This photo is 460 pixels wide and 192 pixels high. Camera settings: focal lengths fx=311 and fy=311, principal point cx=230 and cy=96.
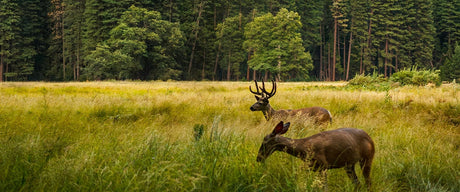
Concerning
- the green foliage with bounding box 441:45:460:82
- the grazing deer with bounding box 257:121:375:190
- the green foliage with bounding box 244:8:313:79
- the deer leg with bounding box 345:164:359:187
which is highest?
the green foliage with bounding box 244:8:313:79

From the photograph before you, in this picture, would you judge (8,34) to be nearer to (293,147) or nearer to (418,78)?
(418,78)

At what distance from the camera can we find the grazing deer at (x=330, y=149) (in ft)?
10.6

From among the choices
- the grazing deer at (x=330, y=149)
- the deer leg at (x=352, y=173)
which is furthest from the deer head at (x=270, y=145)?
the deer leg at (x=352, y=173)

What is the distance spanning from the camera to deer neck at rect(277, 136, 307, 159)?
10.9ft

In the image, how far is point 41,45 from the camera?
1907 inches

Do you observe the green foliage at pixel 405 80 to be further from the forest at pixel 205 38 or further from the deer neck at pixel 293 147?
the forest at pixel 205 38

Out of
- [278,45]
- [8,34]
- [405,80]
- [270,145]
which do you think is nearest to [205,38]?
[278,45]

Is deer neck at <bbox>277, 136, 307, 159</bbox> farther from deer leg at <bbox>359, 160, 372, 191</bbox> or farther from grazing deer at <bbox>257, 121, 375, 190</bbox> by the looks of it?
deer leg at <bbox>359, 160, 372, 191</bbox>

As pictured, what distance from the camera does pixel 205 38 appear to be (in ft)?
158

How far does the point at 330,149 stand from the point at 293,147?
38 centimetres

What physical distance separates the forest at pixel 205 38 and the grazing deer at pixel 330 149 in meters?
31.1

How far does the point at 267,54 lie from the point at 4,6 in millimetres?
35558

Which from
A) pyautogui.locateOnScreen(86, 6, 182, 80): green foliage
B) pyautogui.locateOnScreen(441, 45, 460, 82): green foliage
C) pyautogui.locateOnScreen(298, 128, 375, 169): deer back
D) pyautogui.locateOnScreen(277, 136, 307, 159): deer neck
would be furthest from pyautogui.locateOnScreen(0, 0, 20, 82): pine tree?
pyautogui.locateOnScreen(441, 45, 460, 82): green foliage

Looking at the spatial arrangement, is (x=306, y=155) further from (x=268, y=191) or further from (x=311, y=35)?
(x=311, y=35)
